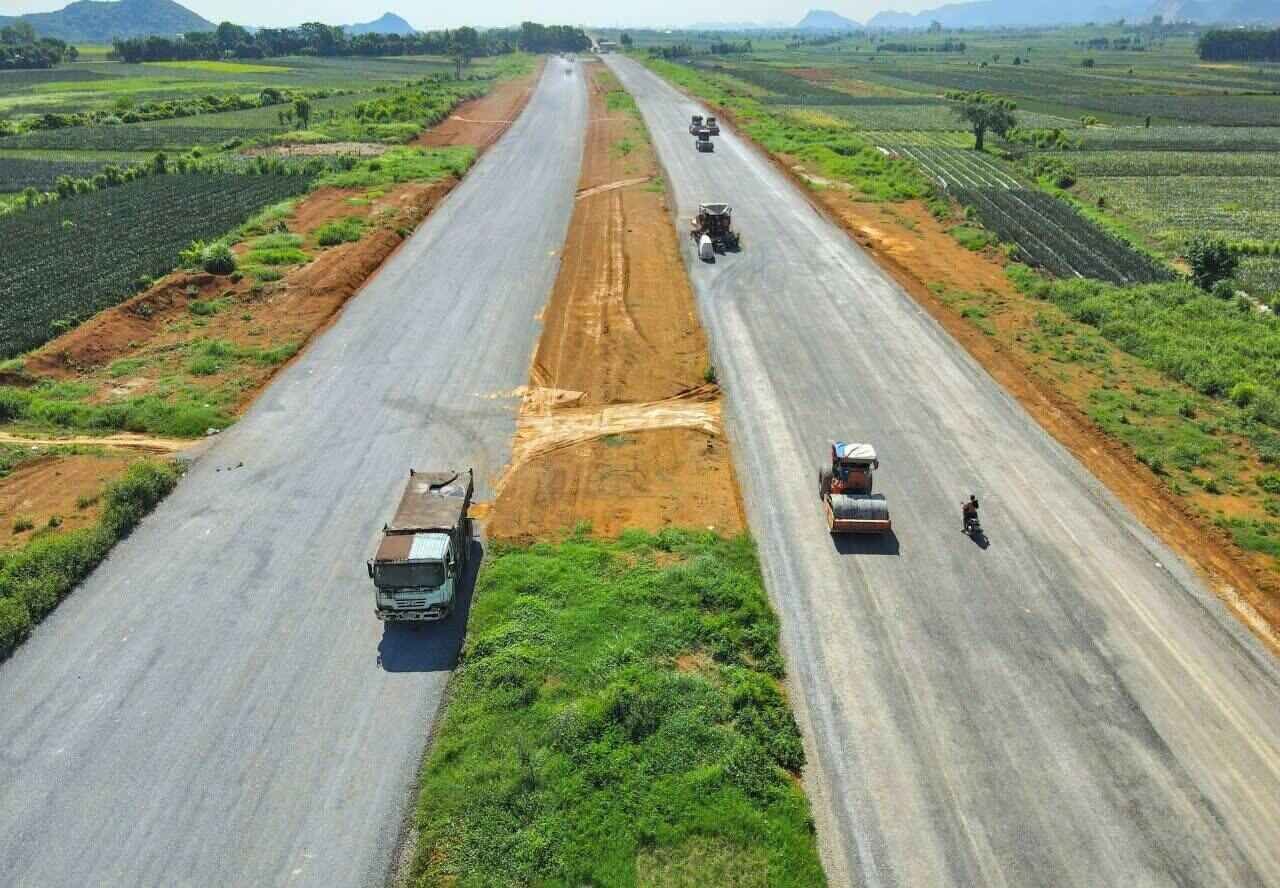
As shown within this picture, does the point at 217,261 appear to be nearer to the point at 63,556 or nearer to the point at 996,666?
the point at 63,556

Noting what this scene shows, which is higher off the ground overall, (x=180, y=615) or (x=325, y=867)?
(x=180, y=615)

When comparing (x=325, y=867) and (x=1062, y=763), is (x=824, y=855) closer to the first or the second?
(x=1062, y=763)

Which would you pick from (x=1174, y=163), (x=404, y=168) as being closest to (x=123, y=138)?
(x=404, y=168)

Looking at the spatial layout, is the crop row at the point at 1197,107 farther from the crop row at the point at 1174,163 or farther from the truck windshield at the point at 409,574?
the truck windshield at the point at 409,574

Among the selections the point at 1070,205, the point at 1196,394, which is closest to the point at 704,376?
the point at 1196,394

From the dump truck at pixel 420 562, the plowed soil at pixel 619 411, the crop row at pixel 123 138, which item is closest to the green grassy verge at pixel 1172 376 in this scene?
the plowed soil at pixel 619 411
